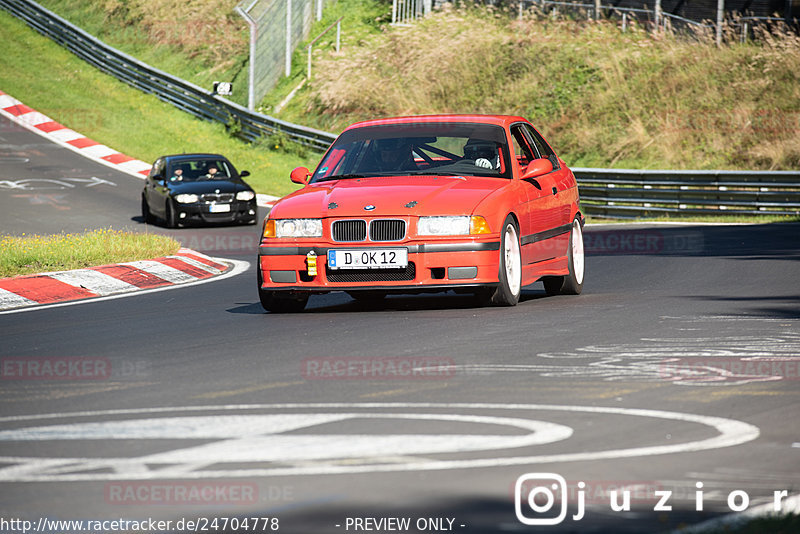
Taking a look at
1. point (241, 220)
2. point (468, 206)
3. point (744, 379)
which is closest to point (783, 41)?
point (241, 220)

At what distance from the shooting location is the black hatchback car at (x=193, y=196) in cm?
2458

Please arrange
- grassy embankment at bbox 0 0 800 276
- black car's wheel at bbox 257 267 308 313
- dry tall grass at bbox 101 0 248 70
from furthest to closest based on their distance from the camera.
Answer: dry tall grass at bbox 101 0 248 70
grassy embankment at bbox 0 0 800 276
black car's wheel at bbox 257 267 308 313

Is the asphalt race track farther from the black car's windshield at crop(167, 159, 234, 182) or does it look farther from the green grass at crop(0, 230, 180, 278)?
the black car's windshield at crop(167, 159, 234, 182)

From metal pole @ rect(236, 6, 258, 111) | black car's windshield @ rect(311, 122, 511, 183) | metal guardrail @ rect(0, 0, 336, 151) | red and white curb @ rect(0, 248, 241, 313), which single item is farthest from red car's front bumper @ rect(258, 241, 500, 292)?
metal pole @ rect(236, 6, 258, 111)

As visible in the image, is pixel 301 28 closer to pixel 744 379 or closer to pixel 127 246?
pixel 127 246

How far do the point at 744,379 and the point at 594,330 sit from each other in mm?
2369

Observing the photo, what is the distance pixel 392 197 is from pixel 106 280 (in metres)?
4.49

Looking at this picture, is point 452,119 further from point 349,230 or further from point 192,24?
point 192,24

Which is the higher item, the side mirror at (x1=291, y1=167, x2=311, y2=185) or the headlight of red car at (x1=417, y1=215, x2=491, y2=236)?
the side mirror at (x1=291, y1=167, x2=311, y2=185)

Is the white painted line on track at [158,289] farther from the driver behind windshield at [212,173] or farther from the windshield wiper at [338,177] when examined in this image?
the driver behind windshield at [212,173]

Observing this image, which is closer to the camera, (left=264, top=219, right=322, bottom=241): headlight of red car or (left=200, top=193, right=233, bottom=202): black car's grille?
(left=264, top=219, right=322, bottom=241): headlight of red car

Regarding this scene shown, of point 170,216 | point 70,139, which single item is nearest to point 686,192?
point 170,216

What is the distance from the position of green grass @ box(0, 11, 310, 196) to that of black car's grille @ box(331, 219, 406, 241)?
72.6 ft

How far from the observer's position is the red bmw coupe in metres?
10.5
